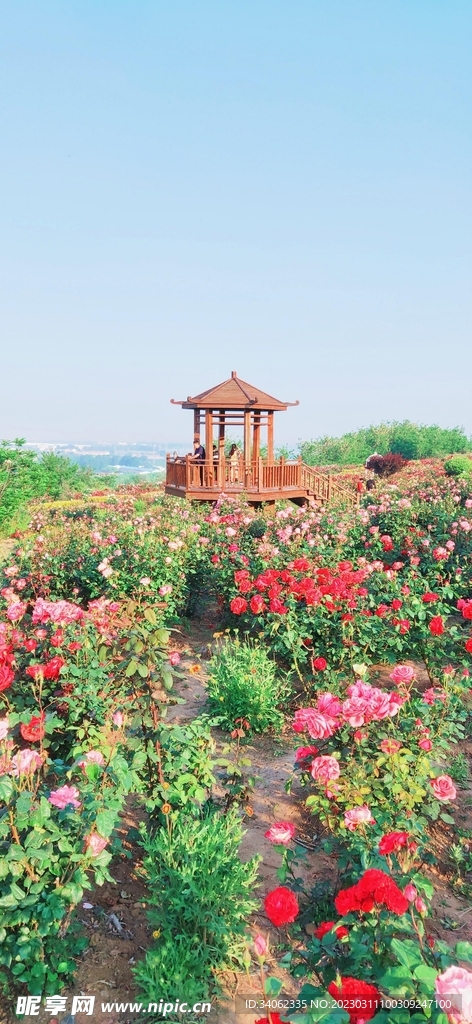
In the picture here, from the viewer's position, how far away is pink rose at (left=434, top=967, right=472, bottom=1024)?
1064 mm

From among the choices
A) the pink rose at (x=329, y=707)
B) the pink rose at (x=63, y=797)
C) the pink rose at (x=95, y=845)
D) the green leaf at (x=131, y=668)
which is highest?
the pink rose at (x=329, y=707)

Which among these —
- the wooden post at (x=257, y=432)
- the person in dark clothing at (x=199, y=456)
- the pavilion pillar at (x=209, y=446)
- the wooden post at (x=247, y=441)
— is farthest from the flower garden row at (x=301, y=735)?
the wooden post at (x=257, y=432)

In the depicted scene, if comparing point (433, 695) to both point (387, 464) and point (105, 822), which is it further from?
point (387, 464)

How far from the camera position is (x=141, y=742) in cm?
283

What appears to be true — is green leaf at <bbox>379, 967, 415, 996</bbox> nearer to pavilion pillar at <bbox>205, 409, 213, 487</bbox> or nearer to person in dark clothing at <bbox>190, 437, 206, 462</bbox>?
pavilion pillar at <bbox>205, 409, 213, 487</bbox>

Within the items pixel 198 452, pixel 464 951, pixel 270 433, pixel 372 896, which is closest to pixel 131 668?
pixel 372 896

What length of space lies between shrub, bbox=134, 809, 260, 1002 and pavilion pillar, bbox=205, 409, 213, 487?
10612mm

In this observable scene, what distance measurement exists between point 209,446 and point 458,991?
493 inches

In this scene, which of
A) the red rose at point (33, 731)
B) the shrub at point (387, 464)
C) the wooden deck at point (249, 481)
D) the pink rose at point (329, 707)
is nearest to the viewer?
the pink rose at point (329, 707)

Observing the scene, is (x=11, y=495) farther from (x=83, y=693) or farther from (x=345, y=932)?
(x=345, y=932)

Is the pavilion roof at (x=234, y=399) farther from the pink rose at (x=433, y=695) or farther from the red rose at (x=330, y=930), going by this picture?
the red rose at (x=330, y=930)

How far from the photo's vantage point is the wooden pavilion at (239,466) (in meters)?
13.0

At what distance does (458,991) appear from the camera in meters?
1.06

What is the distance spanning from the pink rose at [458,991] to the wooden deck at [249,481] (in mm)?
11184
